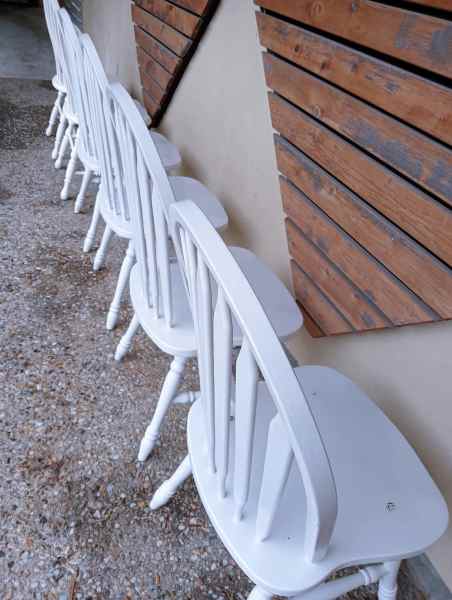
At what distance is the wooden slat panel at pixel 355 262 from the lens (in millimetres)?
1019

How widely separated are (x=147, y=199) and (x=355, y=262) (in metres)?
0.55

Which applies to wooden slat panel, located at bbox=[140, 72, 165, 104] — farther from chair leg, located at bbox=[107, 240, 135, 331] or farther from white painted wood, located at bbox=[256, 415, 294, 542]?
white painted wood, located at bbox=[256, 415, 294, 542]

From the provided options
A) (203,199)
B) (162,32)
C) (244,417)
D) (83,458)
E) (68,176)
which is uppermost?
(162,32)

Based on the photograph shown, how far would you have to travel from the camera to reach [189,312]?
1.17 metres

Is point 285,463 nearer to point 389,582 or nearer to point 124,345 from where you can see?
point 389,582

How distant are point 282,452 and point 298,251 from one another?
3.06 feet

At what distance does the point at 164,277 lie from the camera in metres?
0.99

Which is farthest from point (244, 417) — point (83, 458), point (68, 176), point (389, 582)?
point (68, 176)

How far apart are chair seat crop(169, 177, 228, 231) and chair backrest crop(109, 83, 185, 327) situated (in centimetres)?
52

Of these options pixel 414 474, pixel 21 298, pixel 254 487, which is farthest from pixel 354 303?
Result: pixel 21 298

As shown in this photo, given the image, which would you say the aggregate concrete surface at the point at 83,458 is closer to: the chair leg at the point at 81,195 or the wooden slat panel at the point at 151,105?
the chair leg at the point at 81,195

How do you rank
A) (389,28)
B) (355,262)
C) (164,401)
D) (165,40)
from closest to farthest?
1. (389,28)
2. (355,262)
3. (164,401)
4. (165,40)

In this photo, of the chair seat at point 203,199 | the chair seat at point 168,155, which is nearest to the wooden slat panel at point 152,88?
the chair seat at point 168,155

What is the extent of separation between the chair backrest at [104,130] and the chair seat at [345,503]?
2.42ft
